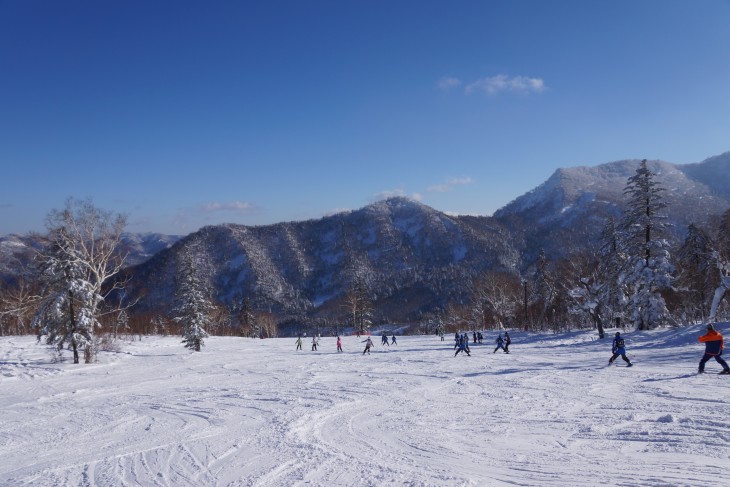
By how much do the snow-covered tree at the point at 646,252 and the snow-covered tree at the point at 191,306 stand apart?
112 feet

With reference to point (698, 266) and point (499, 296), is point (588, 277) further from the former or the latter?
point (499, 296)

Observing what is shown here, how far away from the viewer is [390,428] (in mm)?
10047

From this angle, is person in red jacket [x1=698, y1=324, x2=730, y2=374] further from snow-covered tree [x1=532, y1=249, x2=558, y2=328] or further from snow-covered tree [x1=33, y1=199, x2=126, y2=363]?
snow-covered tree [x1=532, y1=249, x2=558, y2=328]

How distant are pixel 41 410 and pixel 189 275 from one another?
25.4 metres

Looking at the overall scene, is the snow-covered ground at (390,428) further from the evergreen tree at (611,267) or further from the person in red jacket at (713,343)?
the evergreen tree at (611,267)

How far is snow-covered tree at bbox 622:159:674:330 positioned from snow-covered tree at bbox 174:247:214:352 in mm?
34169

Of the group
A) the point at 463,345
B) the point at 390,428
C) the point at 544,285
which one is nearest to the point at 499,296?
the point at 544,285

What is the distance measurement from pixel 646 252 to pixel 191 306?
36379mm

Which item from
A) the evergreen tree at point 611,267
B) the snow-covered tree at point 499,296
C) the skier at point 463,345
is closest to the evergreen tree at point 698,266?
the evergreen tree at point 611,267

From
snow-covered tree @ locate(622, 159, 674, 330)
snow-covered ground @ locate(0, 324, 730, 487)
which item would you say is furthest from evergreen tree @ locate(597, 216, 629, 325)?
snow-covered ground @ locate(0, 324, 730, 487)

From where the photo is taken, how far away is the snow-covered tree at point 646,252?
94.2 feet

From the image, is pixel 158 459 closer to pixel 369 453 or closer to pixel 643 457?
pixel 369 453

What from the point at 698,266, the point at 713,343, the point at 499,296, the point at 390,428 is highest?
the point at 698,266

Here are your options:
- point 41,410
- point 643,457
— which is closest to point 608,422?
point 643,457
